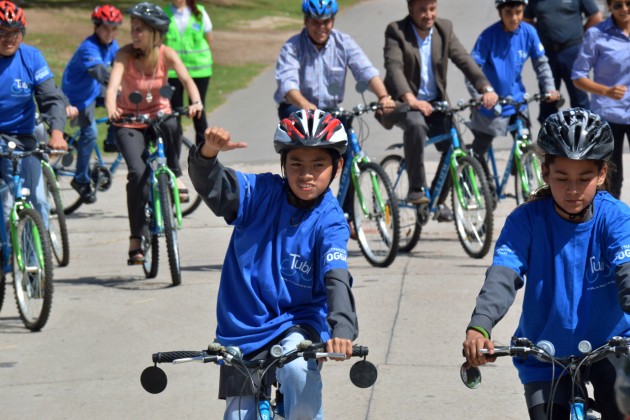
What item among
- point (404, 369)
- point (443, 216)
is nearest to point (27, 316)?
point (404, 369)

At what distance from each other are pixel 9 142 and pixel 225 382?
4750 millimetres

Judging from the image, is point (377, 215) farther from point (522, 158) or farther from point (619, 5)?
point (619, 5)

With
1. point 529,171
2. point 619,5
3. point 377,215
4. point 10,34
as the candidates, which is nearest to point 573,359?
point 10,34

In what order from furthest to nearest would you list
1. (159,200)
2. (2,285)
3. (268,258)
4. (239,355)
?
(159,200), (2,285), (268,258), (239,355)

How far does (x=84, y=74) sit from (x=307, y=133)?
8658 millimetres

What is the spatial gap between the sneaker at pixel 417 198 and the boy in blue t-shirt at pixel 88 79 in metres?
3.54

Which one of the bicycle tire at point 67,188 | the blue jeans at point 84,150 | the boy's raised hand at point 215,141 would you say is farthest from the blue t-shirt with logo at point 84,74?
the boy's raised hand at point 215,141

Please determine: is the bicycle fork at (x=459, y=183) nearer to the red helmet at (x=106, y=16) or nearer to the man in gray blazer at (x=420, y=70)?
the man in gray blazer at (x=420, y=70)

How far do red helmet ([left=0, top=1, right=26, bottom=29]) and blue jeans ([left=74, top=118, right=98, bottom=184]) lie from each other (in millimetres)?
4048

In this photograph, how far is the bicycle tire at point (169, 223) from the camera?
9680mm

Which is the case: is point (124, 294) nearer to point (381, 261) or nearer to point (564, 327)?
point (381, 261)

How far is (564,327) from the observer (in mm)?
4492

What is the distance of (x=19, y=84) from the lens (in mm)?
9102

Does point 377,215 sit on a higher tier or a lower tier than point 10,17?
lower
